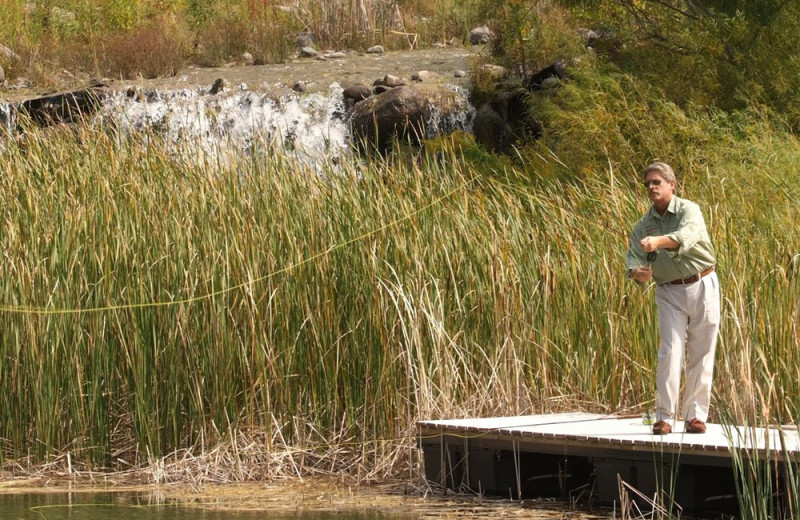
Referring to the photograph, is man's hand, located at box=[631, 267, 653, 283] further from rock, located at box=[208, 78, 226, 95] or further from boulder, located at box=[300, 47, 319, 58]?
boulder, located at box=[300, 47, 319, 58]

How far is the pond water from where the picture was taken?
254 inches

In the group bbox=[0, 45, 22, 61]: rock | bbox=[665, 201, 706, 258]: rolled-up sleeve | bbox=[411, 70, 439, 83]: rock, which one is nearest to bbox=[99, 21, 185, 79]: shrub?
bbox=[0, 45, 22, 61]: rock

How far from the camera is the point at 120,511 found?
6.63 metres

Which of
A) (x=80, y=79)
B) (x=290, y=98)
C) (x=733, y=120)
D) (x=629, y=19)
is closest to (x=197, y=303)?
(x=733, y=120)

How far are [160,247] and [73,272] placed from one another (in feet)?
1.70

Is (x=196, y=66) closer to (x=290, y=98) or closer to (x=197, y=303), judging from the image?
(x=290, y=98)

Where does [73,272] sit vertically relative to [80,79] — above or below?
below

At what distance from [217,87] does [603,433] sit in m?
14.4

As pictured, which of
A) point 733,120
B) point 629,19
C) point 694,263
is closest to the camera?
point 694,263

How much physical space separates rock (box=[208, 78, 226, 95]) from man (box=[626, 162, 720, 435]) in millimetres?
14351

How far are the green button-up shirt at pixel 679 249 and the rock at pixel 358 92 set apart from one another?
42.8 feet

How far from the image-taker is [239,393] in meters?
7.55

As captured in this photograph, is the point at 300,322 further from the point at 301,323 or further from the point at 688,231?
the point at 688,231

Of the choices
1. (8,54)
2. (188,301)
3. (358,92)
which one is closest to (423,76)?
(358,92)
